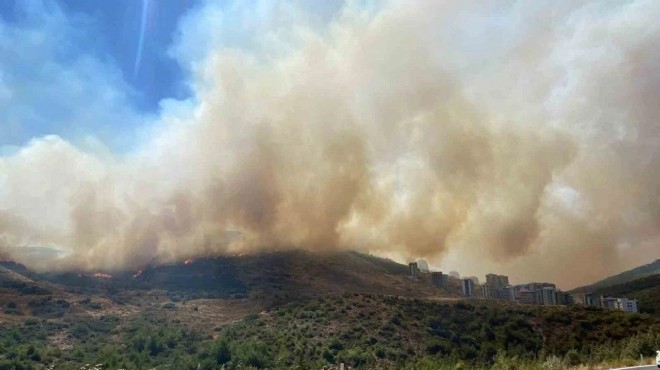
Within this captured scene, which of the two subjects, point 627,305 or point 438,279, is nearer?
point 627,305

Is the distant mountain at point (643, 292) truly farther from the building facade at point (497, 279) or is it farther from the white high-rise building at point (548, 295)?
the building facade at point (497, 279)

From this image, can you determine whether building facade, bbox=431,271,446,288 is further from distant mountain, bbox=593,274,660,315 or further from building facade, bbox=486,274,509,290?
distant mountain, bbox=593,274,660,315

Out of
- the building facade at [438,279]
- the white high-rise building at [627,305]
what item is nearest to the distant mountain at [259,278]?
the building facade at [438,279]

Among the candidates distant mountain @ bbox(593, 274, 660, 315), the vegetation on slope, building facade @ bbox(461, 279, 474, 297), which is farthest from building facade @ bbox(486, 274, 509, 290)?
the vegetation on slope

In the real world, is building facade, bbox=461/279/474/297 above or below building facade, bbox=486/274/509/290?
below

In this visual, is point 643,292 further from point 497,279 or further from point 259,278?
point 259,278

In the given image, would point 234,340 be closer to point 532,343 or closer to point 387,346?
point 387,346

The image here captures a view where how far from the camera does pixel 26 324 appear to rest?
240 ft

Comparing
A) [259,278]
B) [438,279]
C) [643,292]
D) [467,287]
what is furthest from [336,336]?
[643,292]

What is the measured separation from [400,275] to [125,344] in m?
87.1

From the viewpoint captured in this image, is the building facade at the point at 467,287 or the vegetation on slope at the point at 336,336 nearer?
the vegetation on slope at the point at 336,336

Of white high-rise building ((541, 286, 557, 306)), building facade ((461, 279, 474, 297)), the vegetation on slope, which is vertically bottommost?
the vegetation on slope

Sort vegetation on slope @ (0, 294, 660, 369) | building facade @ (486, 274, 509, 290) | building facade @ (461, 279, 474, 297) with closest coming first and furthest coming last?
vegetation on slope @ (0, 294, 660, 369) < building facade @ (461, 279, 474, 297) < building facade @ (486, 274, 509, 290)

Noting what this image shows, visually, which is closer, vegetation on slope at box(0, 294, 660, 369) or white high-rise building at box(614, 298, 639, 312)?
vegetation on slope at box(0, 294, 660, 369)
